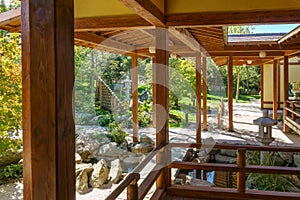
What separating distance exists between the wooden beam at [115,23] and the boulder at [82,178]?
3054mm

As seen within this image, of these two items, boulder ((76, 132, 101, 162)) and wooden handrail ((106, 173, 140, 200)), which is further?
boulder ((76, 132, 101, 162))

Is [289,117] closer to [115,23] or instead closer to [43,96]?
[115,23]

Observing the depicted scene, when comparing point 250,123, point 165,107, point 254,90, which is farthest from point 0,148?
point 254,90

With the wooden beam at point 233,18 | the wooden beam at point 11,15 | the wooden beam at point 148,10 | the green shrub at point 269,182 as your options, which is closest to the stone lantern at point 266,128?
the green shrub at point 269,182

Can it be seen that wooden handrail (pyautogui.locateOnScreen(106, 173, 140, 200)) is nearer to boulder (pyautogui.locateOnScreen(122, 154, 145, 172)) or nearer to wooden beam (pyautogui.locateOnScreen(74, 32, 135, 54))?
wooden beam (pyautogui.locateOnScreen(74, 32, 135, 54))

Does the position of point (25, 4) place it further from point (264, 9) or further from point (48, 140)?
point (264, 9)

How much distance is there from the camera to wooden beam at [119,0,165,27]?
2384 millimetres

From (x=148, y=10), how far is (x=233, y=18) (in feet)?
3.59

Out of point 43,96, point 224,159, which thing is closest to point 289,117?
point 224,159

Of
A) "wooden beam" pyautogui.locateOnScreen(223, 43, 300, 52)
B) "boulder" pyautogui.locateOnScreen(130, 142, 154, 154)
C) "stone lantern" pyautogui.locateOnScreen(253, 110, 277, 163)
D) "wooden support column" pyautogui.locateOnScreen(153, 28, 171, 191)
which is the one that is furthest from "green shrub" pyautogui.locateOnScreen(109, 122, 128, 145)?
"wooden support column" pyautogui.locateOnScreen(153, 28, 171, 191)

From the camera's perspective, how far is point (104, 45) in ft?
18.6

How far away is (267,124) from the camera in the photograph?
4.66m

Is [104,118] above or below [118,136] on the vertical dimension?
above

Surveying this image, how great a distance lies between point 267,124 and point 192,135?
4.35 meters
